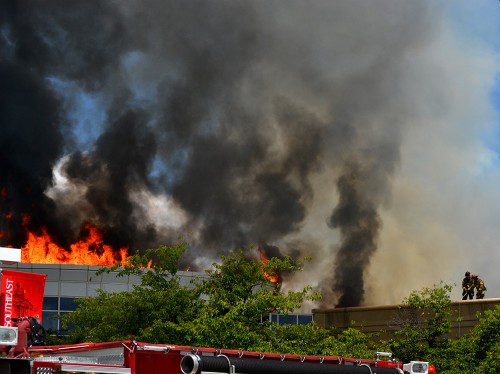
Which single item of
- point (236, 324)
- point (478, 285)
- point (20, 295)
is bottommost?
point (20, 295)

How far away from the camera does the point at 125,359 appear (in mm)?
10844

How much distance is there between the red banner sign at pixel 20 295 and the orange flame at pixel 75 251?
334 feet

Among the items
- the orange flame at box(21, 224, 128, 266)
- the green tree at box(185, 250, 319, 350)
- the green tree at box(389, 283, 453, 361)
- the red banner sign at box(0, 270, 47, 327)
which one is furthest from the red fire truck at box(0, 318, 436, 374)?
the orange flame at box(21, 224, 128, 266)

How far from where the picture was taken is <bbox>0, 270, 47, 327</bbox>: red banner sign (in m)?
11.6

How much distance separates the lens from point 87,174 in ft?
421

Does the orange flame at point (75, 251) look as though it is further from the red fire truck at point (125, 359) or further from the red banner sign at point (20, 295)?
the red fire truck at point (125, 359)

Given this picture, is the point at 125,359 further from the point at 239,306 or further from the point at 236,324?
the point at 239,306

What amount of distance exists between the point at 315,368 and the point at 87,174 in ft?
389

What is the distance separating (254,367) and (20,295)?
3.17 meters

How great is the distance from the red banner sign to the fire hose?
239 cm

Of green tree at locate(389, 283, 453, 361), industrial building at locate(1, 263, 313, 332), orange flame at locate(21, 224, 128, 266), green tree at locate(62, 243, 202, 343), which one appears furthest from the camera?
orange flame at locate(21, 224, 128, 266)

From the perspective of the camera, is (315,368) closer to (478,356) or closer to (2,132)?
(478,356)

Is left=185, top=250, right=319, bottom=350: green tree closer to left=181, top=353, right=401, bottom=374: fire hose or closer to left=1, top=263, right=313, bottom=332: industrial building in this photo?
left=181, top=353, right=401, bottom=374: fire hose

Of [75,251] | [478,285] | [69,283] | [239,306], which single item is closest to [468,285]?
[478,285]
